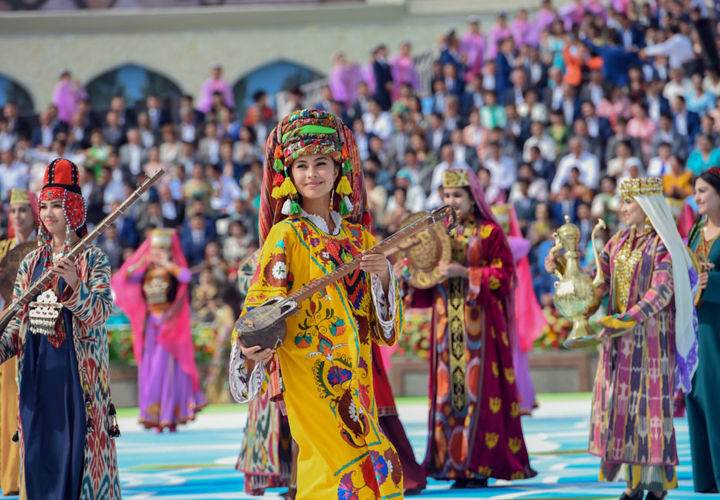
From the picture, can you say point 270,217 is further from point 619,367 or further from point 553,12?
point 553,12

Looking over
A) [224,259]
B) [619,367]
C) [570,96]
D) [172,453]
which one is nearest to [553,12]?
[570,96]

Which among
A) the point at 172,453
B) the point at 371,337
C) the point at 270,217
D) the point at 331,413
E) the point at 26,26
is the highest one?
the point at 26,26

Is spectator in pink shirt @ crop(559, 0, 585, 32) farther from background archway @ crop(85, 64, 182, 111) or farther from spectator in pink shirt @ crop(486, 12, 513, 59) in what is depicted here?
background archway @ crop(85, 64, 182, 111)

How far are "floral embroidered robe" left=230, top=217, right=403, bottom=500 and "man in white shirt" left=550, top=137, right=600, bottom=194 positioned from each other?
11.6 metres

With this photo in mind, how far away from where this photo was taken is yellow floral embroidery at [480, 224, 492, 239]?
7438mm

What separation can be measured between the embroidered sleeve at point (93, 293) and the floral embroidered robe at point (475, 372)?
2.77 meters

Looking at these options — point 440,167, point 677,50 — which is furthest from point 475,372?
point 677,50

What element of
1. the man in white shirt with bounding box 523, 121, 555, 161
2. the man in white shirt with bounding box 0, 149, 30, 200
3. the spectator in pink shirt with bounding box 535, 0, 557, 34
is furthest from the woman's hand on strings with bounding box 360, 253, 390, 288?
the spectator in pink shirt with bounding box 535, 0, 557, 34

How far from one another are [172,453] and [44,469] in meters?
4.41

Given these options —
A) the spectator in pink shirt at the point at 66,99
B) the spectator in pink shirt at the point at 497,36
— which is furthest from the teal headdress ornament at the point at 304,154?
the spectator in pink shirt at the point at 66,99

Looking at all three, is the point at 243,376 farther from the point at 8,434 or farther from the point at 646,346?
the point at 8,434

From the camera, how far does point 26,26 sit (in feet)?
89.7

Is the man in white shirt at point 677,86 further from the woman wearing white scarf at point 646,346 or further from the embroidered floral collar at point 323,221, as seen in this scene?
the embroidered floral collar at point 323,221

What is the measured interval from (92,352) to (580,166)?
11.6 m
